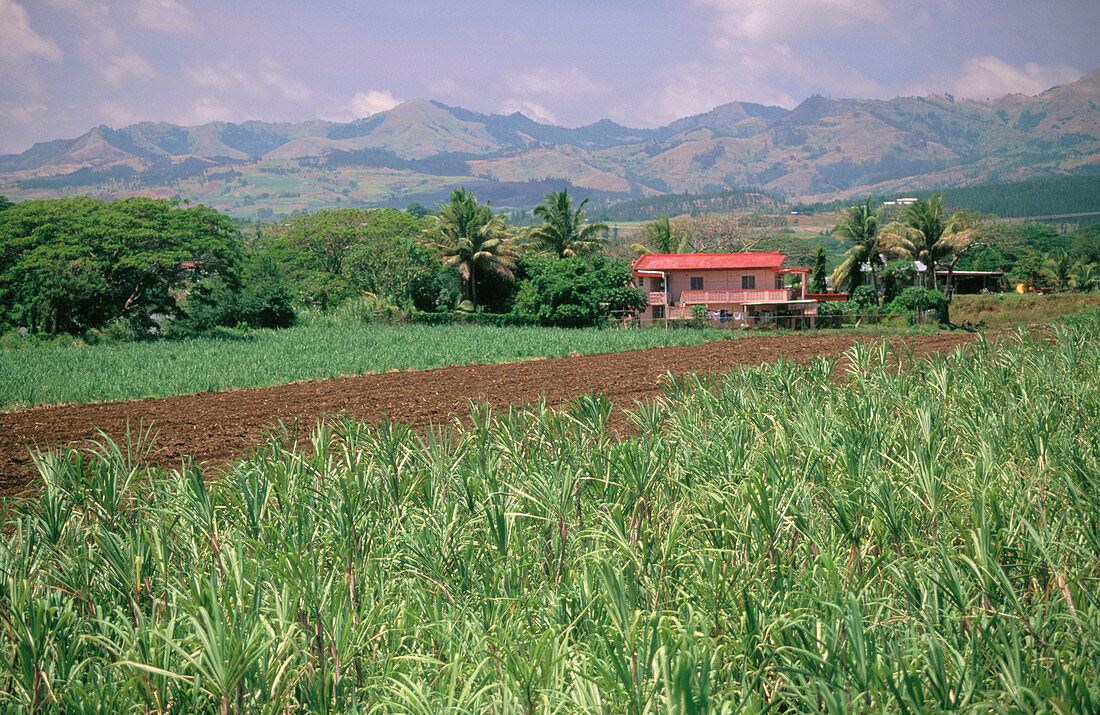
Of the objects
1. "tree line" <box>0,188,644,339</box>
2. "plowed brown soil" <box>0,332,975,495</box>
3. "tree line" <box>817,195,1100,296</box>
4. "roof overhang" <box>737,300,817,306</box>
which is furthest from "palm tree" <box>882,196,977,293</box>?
"plowed brown soil" <box>0,332,975,495</box>

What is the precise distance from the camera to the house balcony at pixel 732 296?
4438cm

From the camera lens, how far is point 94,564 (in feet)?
12.2

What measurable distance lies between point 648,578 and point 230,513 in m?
3.05

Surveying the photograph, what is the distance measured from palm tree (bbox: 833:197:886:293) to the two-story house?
4650 mm

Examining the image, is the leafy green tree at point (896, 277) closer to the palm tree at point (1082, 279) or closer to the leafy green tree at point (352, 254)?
the palm tree at point (1082, 279)

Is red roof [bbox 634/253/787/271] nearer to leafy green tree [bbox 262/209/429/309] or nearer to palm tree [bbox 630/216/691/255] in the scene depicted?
palm tree [bbox 630/216/691/255]

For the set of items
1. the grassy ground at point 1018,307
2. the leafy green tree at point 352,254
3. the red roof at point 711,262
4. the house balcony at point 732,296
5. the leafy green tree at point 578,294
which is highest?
the leafy green tree at point 352,254

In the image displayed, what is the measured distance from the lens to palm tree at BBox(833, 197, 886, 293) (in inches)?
1845

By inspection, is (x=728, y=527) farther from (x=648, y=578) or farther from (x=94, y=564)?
(x=94, y=564)

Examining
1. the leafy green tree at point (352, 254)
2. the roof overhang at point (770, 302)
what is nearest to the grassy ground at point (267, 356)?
the leafy green tree at point (352, 254)

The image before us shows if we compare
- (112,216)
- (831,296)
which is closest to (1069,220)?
(831,296)

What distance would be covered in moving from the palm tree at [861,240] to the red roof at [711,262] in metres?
5.14

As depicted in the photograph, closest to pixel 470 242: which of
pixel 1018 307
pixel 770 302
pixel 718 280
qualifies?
pixel 718 280

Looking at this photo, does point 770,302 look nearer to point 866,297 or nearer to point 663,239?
point 866,297
